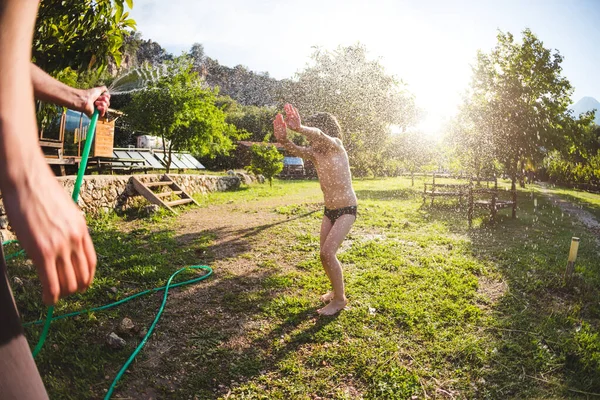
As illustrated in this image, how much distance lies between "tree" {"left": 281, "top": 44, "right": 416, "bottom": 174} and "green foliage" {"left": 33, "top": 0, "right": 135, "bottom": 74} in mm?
8583

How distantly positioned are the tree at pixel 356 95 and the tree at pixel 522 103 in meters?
5.69

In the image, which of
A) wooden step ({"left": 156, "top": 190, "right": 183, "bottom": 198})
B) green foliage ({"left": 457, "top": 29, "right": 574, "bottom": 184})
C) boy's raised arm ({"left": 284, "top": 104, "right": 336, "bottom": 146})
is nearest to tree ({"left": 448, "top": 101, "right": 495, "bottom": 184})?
green foliage ({"left": 457, "top": 29, "right": 574, "bottom": 184})

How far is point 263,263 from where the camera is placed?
615 centimetres

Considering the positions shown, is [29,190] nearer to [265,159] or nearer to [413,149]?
[265,159]

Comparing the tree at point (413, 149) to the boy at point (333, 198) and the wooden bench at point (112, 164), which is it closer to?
the wooden bench at point (112, 164)

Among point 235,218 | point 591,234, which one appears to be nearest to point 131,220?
point 235,218

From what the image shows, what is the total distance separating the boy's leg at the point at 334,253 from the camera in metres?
3.97

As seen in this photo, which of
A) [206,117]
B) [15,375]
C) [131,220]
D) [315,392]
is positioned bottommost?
[315,392]

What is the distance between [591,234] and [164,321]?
37.9 ft

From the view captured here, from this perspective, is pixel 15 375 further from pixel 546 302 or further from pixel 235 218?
pixel 235 218

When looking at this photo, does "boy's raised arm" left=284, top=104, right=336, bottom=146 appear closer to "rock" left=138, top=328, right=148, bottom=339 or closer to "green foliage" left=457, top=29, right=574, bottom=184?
"rock" left=138, top=328, right=148, bottom=339

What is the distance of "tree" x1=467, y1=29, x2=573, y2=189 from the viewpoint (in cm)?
1791

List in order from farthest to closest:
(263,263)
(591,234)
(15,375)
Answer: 1. (591,234)
2. (263,263)
3. (15,375)

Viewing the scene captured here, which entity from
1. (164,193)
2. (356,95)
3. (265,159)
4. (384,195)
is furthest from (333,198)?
(265,159)
